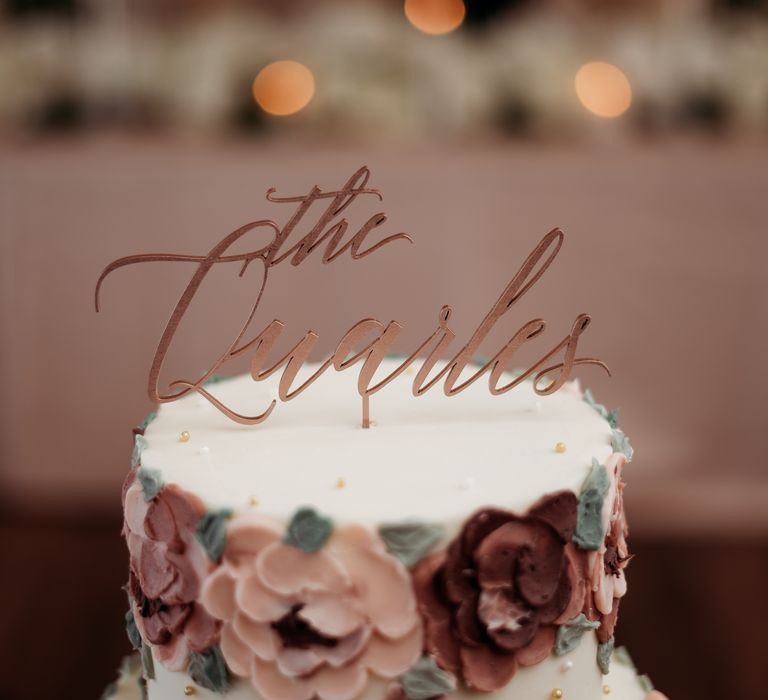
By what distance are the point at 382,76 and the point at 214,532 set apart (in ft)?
10.8

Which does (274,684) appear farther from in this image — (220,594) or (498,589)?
(498,589)

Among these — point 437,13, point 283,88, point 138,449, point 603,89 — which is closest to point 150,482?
point 138,449

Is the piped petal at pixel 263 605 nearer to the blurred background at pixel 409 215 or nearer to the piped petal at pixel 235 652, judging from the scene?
the piped petal at pixel 235 652

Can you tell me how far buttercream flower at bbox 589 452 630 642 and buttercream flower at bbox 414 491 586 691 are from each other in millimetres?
64

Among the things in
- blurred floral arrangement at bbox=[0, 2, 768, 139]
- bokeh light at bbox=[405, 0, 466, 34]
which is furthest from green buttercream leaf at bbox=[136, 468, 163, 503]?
bokeh light at bbox=[405, 0, 466, 34]

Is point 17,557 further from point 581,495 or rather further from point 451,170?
point 581,495

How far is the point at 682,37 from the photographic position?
4.31 m

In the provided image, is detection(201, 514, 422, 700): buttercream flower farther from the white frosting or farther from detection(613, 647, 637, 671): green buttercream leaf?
detection(613, 647, 637, 671): green buttercream leaf

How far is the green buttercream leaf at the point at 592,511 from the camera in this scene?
1.29m

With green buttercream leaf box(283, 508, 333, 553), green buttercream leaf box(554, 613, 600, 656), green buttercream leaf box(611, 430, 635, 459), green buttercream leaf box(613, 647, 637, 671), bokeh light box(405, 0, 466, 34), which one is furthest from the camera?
bokeh light box(405, 0, 466, 34)

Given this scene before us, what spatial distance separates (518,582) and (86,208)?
10.6 feet

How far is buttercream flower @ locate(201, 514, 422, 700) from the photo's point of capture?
120 cm

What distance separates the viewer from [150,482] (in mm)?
1295

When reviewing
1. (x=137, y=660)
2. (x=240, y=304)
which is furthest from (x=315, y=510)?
(x=240, y=304)
